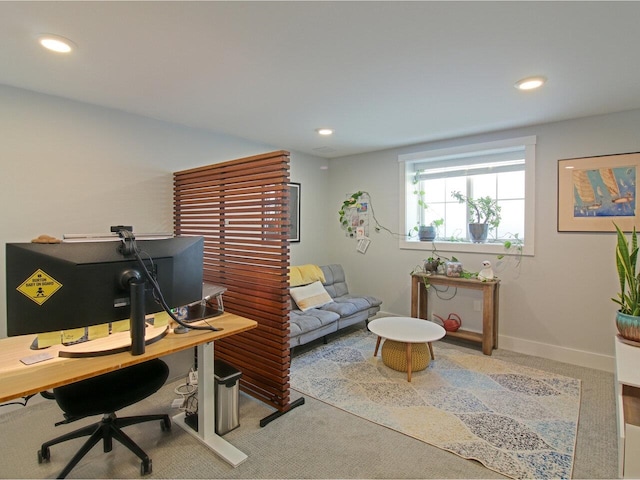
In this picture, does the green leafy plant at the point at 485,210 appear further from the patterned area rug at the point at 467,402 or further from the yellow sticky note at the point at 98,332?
the yellow sticky note at the point at 98,332

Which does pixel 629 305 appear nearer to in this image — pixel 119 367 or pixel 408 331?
pixel 408 331

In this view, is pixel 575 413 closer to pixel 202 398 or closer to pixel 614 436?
pixel 614 436

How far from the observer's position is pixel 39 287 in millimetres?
1372


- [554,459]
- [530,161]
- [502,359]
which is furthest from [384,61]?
[502,359]

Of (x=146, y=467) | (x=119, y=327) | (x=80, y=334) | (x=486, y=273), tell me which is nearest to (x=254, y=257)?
(x=119, y=327)

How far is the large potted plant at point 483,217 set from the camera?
3.86 metres

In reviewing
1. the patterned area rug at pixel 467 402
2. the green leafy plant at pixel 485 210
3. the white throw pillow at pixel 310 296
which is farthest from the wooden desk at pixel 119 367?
the green leafy plant at pixel 485 210

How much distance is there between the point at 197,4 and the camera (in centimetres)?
152

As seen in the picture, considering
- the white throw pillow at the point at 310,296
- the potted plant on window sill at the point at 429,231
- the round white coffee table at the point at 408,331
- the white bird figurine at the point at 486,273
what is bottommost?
the round white coffee table at the point at 408,331

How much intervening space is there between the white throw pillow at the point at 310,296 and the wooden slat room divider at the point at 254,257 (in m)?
1.15

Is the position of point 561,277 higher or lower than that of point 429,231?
lower

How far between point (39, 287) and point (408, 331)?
2.75 meters

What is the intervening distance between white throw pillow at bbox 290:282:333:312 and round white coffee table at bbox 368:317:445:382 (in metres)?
0.82

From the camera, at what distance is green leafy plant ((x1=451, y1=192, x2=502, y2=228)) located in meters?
3.87
